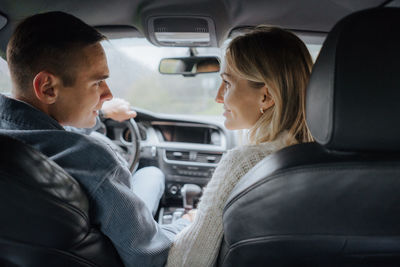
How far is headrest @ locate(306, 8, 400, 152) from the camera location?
0.84m

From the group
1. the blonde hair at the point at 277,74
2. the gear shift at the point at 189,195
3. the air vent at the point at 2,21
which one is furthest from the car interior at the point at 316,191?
the gear shift at the point at 189,195

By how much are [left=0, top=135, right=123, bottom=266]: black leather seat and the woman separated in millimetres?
438

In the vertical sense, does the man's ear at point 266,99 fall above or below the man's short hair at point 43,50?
below

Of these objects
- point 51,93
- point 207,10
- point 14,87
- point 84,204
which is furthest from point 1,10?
point 84,204

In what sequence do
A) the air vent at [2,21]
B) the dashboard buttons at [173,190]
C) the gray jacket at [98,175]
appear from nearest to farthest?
the gray jacket at [98,175] → the air vent at [2,21] → the dashboard buttons at [173,190]

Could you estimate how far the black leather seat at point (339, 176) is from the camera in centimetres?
85

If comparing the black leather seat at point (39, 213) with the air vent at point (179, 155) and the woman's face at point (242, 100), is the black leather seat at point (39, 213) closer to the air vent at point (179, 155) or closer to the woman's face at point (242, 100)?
the woman's face at point (242, 100)

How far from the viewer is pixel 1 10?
6.68 feet

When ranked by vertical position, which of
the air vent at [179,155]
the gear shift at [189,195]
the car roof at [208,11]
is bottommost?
the gear shift at [189,195]

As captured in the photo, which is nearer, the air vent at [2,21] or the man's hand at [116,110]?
the air vent at [2,21]

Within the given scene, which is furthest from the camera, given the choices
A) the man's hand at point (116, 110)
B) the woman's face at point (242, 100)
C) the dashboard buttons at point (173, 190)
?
the dashboard buttons at point (173, 190)

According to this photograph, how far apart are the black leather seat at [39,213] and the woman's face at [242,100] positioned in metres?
0.83

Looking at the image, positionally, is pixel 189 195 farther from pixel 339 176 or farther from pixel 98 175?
pixel 339 176

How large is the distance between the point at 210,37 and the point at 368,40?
1.59 meters
